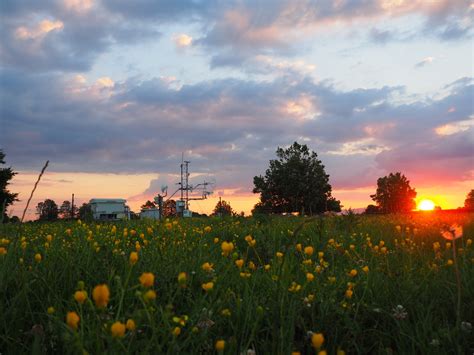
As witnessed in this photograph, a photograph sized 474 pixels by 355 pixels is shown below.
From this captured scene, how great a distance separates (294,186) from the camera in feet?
216

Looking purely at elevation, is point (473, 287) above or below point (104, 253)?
below

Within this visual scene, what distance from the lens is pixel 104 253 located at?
5.12 m

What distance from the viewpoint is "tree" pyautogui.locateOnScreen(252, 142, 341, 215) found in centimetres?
6544

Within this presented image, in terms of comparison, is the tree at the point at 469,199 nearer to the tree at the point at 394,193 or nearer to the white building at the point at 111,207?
the tree at the point at 394,193

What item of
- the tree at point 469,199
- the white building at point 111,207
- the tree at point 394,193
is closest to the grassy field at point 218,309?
the white building at point 111,207

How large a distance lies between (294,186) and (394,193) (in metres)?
42.1

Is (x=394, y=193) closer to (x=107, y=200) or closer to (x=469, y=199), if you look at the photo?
(x=469, y=199)

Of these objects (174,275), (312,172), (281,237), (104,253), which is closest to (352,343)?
(174,275)

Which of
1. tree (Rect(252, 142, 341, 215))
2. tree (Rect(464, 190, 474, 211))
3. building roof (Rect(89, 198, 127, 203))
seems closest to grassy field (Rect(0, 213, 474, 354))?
building roof (Rect(89, 198, 127, 203))

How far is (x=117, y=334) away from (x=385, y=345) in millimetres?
2377

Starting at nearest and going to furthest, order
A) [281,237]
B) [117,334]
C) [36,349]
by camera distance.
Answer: [117,334] < [36,349] < [281,237]

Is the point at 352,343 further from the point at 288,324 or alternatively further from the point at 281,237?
the point at 281,237

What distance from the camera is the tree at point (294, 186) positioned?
65438 mm

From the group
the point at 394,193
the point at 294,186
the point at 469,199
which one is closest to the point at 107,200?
the point at 294,186
